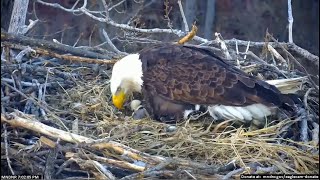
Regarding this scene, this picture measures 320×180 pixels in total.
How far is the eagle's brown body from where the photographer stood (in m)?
3.24

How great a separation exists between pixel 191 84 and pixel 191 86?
1 cm

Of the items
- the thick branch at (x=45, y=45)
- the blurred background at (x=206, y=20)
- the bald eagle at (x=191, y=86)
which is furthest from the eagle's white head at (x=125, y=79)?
the blurred background at (x=206, y=20)

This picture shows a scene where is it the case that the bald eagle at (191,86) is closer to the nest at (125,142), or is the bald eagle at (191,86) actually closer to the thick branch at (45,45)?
the nest at (125,142)

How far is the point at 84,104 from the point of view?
3580 mm

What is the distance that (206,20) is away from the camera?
693cm

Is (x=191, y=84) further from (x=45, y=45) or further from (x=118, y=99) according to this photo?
(x=45, y=45)

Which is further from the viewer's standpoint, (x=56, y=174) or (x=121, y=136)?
(x=121, y=136)

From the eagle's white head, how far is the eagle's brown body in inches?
2.5

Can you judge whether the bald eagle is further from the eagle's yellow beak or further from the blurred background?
the blurred background

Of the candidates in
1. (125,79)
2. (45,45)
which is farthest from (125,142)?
(45,45)

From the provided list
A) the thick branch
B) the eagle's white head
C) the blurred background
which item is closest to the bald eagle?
the eagle's white head

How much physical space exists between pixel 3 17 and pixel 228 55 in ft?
7.00

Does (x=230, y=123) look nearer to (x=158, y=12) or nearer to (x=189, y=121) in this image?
(x=189, y=121)

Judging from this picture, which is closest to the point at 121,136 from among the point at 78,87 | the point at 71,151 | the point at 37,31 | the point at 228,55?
the point at 71,151
